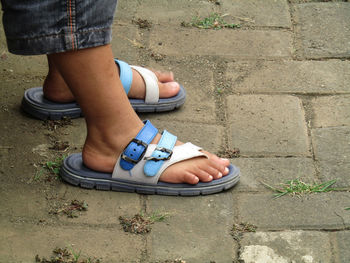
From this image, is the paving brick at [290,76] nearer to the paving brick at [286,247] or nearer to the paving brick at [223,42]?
the paving brick at [223,42]

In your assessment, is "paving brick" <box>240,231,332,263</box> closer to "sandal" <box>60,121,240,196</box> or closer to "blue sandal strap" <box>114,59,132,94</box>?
"sandal" <box>60,121,240,196</box>

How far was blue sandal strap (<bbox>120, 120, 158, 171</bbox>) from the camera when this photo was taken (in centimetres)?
193

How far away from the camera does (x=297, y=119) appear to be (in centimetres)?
237

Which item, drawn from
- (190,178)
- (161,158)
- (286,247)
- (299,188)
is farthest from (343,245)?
(161,158)

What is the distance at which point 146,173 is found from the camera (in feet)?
6.41

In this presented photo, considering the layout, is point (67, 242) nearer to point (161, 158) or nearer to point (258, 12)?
point (161, 158)

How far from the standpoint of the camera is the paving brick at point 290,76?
255cm

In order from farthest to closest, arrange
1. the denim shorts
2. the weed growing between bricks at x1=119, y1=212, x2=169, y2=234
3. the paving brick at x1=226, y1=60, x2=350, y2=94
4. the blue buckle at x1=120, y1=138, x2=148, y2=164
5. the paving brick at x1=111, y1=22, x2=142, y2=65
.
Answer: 1. the paving brick at x1=111, y1=22, x2=142, y2=65
2. the paving brick at x1=226, y1=60, x2=350, y2=94
3. the blue buckle at x1=120, y1=138, x2=148, y2=164
4. the weed growing between bricks at x1=119, y1=212, x2=169, y2=234
5. the denim shorts

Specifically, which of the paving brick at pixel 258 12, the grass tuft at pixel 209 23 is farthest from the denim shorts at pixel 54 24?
the paving brick at pixel 258 12

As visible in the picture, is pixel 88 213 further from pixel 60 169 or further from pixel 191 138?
pixel 191 138

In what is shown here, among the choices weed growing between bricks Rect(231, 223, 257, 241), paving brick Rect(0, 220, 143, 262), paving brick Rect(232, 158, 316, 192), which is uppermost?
paving brick Rect(232, 158, 316, 192)

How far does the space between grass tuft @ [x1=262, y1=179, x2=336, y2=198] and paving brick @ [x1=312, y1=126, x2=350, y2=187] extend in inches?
2.0

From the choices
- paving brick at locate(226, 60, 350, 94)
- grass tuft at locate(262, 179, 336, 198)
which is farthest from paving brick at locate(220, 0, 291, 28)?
grass tuft at locate(262, 179, 336, 198)

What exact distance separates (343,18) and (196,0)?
754 millimetres
